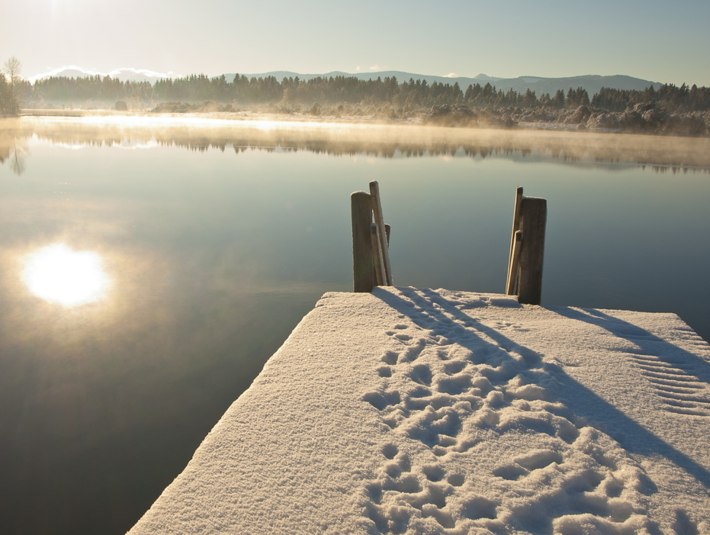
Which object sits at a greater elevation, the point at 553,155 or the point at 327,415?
the point at 553,155

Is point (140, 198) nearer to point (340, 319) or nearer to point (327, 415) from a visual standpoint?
point (340, 319)

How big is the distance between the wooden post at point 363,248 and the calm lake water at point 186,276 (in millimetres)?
1758

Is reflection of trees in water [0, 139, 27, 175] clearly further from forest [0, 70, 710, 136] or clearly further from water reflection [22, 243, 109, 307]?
forest [0, 70, 710, 136]

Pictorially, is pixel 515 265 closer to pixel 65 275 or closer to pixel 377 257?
pixel 377 257

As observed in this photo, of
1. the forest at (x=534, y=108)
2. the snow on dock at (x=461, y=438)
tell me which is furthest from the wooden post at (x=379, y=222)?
the forest at (x=534, y=108)

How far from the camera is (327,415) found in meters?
4.86

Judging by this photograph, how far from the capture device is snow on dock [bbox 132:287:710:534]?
3.68 meters

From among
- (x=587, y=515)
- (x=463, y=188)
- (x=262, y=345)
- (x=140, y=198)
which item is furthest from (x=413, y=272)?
(x=463, y=188)

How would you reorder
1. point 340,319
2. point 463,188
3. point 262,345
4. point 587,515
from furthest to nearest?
point 463,188
point 262,345
point 340,319
point 587,515

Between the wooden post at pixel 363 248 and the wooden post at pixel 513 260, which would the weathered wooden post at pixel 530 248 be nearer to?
the wooden post at pixel 513 260

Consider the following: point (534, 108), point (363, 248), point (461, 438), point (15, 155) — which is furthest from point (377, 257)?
point (534, 108)

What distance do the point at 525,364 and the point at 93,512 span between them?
15.9 feet

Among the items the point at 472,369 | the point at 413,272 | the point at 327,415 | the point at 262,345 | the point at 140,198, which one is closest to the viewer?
the point at 327,415

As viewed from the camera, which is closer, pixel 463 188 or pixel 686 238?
pixel 686 238
